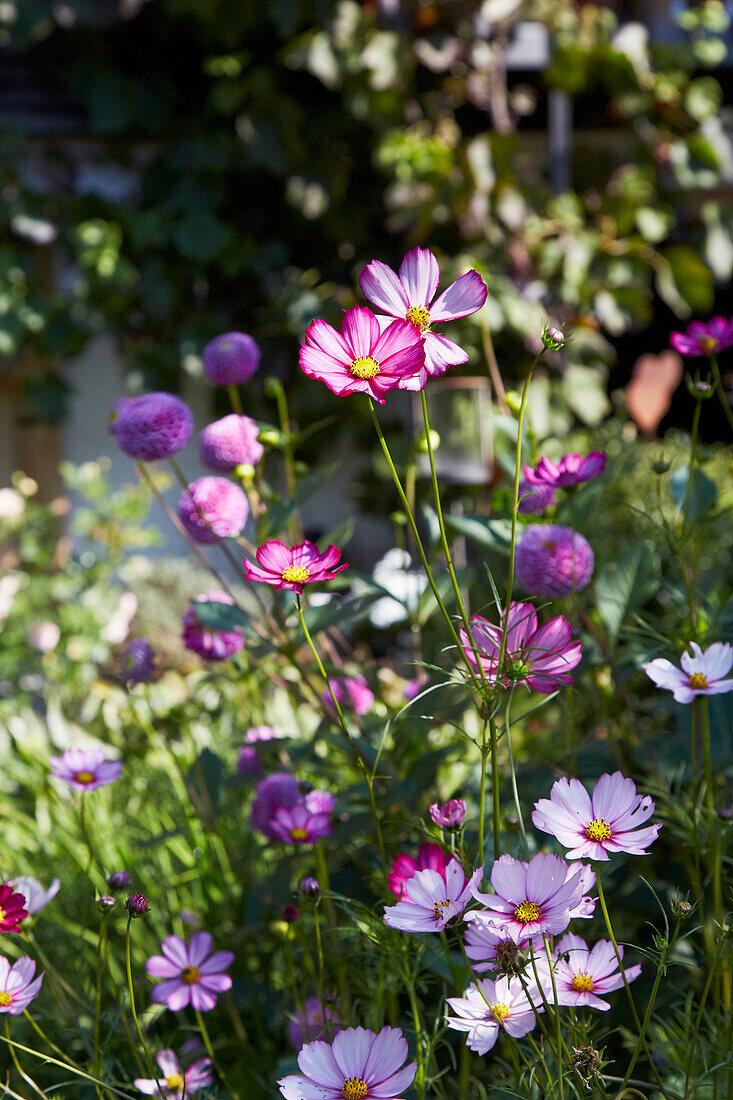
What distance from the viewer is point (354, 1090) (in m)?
0.39

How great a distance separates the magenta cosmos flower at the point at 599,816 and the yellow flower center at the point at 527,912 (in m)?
0.03

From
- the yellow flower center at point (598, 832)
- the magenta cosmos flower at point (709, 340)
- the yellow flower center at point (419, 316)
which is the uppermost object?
the yellow flower center at point (419, 316)

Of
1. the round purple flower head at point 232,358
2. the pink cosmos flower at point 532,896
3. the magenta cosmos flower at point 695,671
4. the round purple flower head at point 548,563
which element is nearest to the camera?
the pink cosmos flower at point 532,896

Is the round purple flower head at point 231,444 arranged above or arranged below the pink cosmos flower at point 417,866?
above

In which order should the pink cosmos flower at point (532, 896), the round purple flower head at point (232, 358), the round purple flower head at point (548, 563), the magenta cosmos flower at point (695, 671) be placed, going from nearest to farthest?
the pink cosmos flower at point (532, 896) → the magenta cosmos flower at point (695, 671) → the round purple flower head at point (548, 563) → the round purple flower head at point (232, 358)

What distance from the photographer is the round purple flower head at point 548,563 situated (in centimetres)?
64

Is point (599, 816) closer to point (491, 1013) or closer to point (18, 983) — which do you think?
point (491, 1013)

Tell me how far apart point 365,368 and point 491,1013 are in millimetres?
306

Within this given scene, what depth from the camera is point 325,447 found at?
2.96m

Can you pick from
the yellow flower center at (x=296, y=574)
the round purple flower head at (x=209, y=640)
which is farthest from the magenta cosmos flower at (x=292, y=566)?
the round purple flower head at (x=209, y=640)

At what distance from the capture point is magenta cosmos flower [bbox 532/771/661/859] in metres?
0.40

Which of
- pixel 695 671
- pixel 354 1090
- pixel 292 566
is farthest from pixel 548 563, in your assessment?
pixel 354 1090

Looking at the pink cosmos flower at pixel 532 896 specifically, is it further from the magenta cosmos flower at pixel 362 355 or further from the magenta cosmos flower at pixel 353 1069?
the magenta cosmos flower at pixel 362 355

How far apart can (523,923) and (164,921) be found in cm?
66
